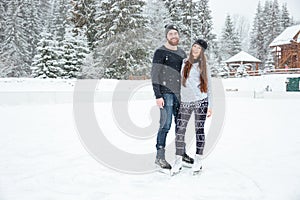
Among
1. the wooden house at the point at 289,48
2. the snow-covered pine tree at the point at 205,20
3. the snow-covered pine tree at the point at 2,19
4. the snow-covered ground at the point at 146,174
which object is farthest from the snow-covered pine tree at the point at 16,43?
the wooden house at the point at 289,48

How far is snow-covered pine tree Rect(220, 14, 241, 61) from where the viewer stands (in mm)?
41603

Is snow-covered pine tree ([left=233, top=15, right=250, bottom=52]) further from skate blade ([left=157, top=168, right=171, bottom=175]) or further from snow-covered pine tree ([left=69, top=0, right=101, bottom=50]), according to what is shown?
skate blade ([left=157, top=168, right=171, bottom=175])

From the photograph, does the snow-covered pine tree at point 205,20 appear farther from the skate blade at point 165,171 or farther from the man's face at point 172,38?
the skate blade at point 165,171

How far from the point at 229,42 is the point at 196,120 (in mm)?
41454

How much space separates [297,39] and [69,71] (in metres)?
22.7

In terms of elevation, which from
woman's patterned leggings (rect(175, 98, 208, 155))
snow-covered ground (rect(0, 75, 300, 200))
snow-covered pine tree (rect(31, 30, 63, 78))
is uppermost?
snow-covered pine tree (rect(31, 30, 63, 78))

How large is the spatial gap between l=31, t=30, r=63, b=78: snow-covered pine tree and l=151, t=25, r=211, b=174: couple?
61.1ft

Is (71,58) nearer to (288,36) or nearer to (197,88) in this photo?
(197,88)

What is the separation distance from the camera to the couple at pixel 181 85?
3.21m

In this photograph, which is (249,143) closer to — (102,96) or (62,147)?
(62,147)

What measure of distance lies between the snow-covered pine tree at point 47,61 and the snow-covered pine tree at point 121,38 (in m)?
3.12

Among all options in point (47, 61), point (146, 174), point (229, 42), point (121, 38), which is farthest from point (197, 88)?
point (229, 42)

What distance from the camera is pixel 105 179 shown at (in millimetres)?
3102

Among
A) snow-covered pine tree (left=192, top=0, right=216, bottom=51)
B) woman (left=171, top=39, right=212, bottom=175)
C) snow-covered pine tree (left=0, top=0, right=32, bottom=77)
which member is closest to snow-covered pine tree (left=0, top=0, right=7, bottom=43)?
snow-covered pine tree (left=0, top=0, right=32, bottom=77)
